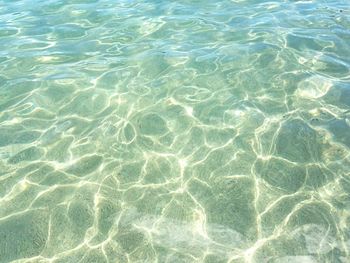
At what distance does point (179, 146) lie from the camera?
18.8 feet

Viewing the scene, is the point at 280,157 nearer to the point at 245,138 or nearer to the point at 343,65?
the point at 245,138

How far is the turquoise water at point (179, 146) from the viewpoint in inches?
176

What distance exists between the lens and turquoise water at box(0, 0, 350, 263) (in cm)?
446

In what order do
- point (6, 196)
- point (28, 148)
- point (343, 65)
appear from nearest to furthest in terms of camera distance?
point (6, 196)
point (28, 148)
point (343, 65)

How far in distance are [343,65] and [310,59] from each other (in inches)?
27.4

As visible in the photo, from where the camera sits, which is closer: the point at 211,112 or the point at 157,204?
the point at 157,204

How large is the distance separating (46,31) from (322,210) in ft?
28.9

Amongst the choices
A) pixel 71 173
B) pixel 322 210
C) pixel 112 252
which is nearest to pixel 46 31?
pixel 71 173

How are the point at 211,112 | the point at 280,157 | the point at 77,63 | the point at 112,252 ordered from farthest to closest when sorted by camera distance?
the point at 77,63
the point at 211,112
the point at 280,157
the point at 112,252

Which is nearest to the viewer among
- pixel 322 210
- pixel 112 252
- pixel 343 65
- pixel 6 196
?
pixel 112 252

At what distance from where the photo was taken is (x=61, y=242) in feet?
14.7

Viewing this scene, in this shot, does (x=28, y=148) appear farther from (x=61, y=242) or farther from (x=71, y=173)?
(x=61, y=242)

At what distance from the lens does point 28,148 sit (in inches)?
230

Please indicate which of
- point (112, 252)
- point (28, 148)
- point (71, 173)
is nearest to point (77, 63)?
point (28, 148)
